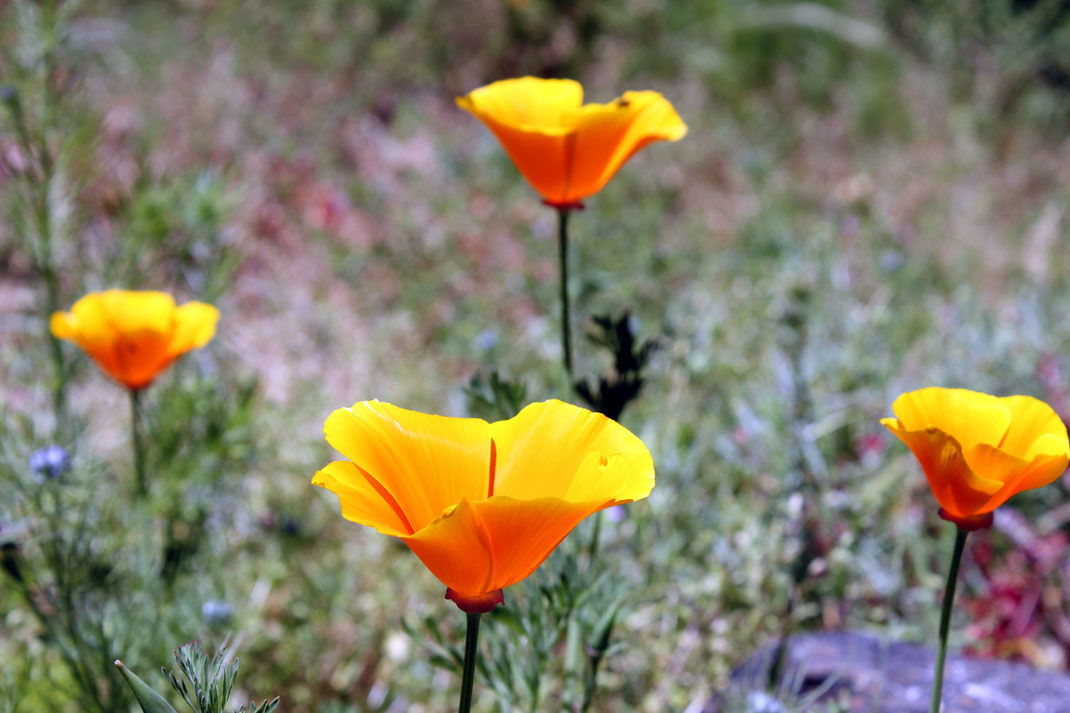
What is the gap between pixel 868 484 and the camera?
76.7 inches

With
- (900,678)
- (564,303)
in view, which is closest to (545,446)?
(564,303)

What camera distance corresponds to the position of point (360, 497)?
2.25 ft

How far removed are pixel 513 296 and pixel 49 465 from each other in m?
1.96

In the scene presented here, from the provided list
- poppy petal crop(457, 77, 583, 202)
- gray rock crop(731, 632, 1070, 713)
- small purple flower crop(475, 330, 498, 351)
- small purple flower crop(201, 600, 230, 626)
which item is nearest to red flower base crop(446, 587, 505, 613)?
poppy petal crop(457, 77, 583, 202)

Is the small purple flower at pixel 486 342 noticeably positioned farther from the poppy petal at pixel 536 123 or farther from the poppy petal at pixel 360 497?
the poppy petal at pixel 360 497

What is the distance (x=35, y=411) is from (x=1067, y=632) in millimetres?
2396

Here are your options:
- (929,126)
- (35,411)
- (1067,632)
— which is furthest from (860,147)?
(35,411)

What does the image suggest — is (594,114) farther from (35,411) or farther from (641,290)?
(641,290)

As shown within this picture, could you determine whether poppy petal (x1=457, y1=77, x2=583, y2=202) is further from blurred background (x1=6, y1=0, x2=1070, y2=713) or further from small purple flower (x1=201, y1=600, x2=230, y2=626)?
small purple flower (x1=201, y1=600, x2=230, y2=626)

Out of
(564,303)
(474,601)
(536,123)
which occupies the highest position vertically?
(536,123)

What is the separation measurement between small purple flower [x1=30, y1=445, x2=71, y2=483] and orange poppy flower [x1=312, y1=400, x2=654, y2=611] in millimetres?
911

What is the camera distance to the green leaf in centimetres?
63

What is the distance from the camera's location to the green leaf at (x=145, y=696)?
0.63m

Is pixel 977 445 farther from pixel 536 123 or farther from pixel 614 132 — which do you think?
pixel 536 123
